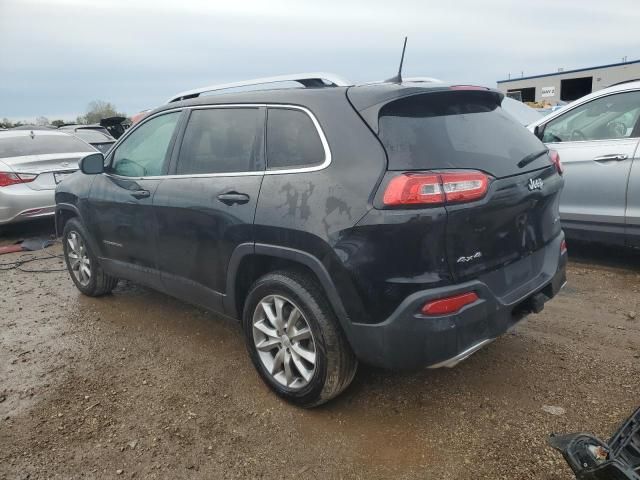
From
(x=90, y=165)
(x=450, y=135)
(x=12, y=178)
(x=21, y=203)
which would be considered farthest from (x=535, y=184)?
(x=12, y=178)

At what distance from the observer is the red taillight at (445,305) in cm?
223

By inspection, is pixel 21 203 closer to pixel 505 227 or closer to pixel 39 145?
pixel 39 145

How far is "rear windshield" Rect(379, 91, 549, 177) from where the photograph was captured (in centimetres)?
233

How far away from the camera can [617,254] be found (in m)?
5.29

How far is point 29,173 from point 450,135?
253 inches

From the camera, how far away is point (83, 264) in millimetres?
4773

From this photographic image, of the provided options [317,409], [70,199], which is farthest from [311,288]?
[70,199]

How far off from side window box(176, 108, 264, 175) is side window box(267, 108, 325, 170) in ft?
0.27

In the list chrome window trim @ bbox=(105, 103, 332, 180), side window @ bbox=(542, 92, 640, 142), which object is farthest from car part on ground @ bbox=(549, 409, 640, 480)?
side window @ bbox=(542, 92, 640, 142)

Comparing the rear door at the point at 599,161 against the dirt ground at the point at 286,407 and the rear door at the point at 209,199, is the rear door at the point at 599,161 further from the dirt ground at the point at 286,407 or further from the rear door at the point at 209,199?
the rear door at the point at 209,199

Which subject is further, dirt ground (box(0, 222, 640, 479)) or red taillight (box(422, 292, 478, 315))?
dirt ground (box(0, 222, 640, 479))

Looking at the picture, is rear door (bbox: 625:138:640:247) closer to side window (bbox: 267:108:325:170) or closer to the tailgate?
the tailgate

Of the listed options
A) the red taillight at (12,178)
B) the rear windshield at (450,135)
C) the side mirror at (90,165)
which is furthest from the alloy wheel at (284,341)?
the red taillight at (12,178)

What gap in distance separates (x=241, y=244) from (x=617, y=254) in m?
4.35
